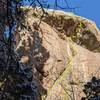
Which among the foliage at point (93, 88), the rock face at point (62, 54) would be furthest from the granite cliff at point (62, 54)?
the foliage at point (93, 88)

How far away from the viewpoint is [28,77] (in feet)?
25.6

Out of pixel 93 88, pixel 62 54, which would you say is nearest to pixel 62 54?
pixel 62 54

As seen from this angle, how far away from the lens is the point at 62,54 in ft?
44.7

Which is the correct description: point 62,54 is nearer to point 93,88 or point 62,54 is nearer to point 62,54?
point 62,54

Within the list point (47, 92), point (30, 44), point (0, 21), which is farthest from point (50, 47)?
point (0, 21)

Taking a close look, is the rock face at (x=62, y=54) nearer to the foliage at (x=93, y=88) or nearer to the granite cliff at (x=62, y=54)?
the granite cliff at (x=62, y=54)

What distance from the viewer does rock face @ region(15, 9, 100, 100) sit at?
40.1 ft

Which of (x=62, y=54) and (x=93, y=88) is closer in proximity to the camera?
(x=93, y=88)

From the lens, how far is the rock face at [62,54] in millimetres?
12234

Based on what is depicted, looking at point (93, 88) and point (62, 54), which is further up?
point (62, 54)

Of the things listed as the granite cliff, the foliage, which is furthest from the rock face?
the foliage

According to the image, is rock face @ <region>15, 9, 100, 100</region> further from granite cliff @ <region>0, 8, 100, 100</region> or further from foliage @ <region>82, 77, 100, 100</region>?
foliage @ <region>82, 77, 100, 100</region>

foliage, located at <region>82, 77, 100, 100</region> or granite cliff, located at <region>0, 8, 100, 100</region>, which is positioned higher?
granite cliff, located at <region>0, 8, 100, 100</region>

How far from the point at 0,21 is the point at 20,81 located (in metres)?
3.08
